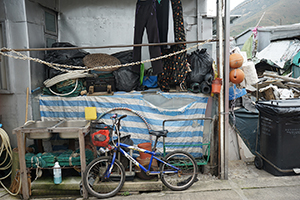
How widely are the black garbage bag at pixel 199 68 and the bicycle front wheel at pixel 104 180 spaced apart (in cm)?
277

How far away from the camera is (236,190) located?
4520 mm

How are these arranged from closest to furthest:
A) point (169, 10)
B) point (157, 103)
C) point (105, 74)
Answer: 1. point (169, 10)
2. point (157, 103)
3. point (105, 74)

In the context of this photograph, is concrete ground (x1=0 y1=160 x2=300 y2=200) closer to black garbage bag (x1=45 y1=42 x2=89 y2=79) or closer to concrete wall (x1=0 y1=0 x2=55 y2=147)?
concrete wall (x1=0 y1=0 x2=55 y2=147)

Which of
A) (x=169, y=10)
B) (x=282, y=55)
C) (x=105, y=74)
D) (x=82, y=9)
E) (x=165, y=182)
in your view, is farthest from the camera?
(x=282, y=55)

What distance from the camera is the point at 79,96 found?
222 inches

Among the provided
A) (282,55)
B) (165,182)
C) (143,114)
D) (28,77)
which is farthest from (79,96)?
(282,55)

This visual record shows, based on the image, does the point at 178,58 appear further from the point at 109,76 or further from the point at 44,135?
the point at 44,135

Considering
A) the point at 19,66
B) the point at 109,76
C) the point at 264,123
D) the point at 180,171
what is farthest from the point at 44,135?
the point at 264,123

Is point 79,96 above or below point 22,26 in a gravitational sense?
below

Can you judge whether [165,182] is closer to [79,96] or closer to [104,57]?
[79,96]

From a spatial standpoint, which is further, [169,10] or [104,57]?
[104,57]

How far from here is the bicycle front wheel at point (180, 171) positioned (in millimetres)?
4516

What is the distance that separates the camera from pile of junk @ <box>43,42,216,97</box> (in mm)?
5531

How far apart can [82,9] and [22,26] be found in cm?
221
